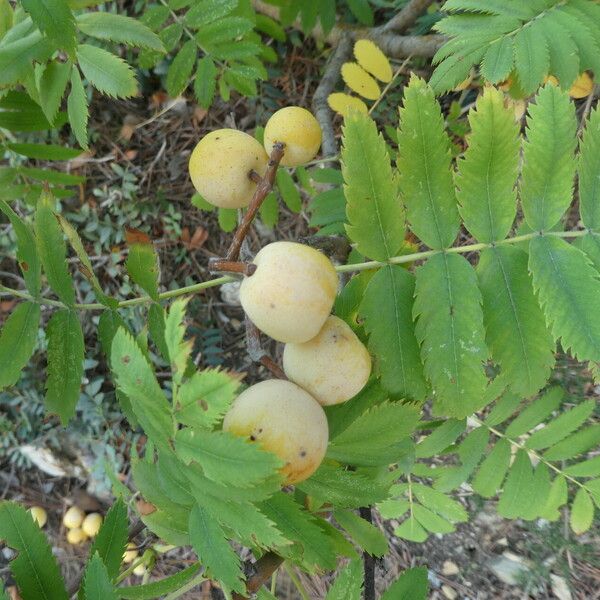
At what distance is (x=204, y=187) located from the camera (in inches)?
49.3

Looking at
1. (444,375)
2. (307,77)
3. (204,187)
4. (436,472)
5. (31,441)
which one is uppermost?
(204,187)

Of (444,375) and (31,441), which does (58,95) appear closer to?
(444,375)

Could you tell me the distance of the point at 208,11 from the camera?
5.23ft

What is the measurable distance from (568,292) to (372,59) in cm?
119

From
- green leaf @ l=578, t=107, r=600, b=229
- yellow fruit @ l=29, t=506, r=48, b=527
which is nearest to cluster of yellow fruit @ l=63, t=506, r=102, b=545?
yellow fruit @ l=29, t=506, r=48, b=527

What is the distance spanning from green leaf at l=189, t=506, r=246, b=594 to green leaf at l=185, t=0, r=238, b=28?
4.07 ft

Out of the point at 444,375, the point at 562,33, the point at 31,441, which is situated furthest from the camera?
the point at 31,441

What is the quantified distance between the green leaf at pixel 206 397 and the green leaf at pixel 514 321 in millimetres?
494


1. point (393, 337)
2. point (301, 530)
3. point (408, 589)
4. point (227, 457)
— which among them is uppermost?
point (227, 457)

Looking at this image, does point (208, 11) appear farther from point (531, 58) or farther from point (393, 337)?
point (393, 337)

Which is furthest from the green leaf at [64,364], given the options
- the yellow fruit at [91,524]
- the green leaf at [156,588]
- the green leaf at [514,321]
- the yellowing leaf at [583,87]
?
the yellow fruit at [91,524]

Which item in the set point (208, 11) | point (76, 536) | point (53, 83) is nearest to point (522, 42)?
point (208, 11)

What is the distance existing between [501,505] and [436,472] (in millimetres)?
244

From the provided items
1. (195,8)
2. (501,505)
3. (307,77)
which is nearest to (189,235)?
(307,77)
